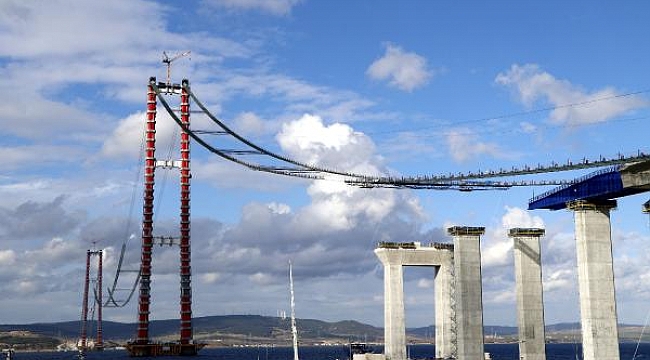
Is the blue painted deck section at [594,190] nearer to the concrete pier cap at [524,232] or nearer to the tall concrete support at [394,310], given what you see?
the concrete pier cap at [524,232]

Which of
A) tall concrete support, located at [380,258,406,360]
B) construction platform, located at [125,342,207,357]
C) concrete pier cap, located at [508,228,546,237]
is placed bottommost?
construction platform, located at [125,342,207,357]

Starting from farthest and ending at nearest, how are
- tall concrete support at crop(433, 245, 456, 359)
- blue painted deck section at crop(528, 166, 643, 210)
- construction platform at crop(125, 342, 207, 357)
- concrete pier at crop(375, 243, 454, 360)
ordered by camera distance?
1. construction platform at crop(125, 342, 207, 357)
2. tall concrete support at crop(433, 245, 456, 359)
3. concrete pier at crop(375, 243, 454, 360)
4. blue painted deck section at crop(528, 166, 643, 210)

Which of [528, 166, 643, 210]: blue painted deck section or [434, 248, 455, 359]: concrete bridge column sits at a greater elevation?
[528, 166, 643, 210]: blue painted deck section

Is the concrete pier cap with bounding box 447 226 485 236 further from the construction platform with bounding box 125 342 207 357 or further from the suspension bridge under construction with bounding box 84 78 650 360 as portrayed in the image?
the construction platform with bounding box 125 342 207 357

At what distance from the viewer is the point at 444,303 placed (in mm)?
128125

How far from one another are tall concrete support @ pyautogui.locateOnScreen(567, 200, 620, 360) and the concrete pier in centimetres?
4787

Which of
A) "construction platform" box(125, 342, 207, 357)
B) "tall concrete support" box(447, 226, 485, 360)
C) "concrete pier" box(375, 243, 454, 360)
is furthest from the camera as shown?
"construction platform" box(125, 342, 207, 357)

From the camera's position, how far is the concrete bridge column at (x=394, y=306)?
125 metres

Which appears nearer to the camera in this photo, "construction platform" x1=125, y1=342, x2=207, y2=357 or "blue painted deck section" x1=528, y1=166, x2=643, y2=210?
"blue painted deck section" x1=528, y1=166, x2=643, y2=210

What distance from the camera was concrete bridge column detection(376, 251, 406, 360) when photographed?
125250mm

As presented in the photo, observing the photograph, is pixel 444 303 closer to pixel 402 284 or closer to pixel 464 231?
pixel 402 284

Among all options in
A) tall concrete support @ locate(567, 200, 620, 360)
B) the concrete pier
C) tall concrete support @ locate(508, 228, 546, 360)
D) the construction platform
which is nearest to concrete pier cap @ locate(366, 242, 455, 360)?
the concrete pier

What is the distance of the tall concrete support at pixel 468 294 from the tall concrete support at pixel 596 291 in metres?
18.4

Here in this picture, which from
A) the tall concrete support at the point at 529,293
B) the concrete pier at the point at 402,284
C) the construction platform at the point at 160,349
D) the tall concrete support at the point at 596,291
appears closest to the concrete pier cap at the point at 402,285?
the concrete pier at the point at 402,284
